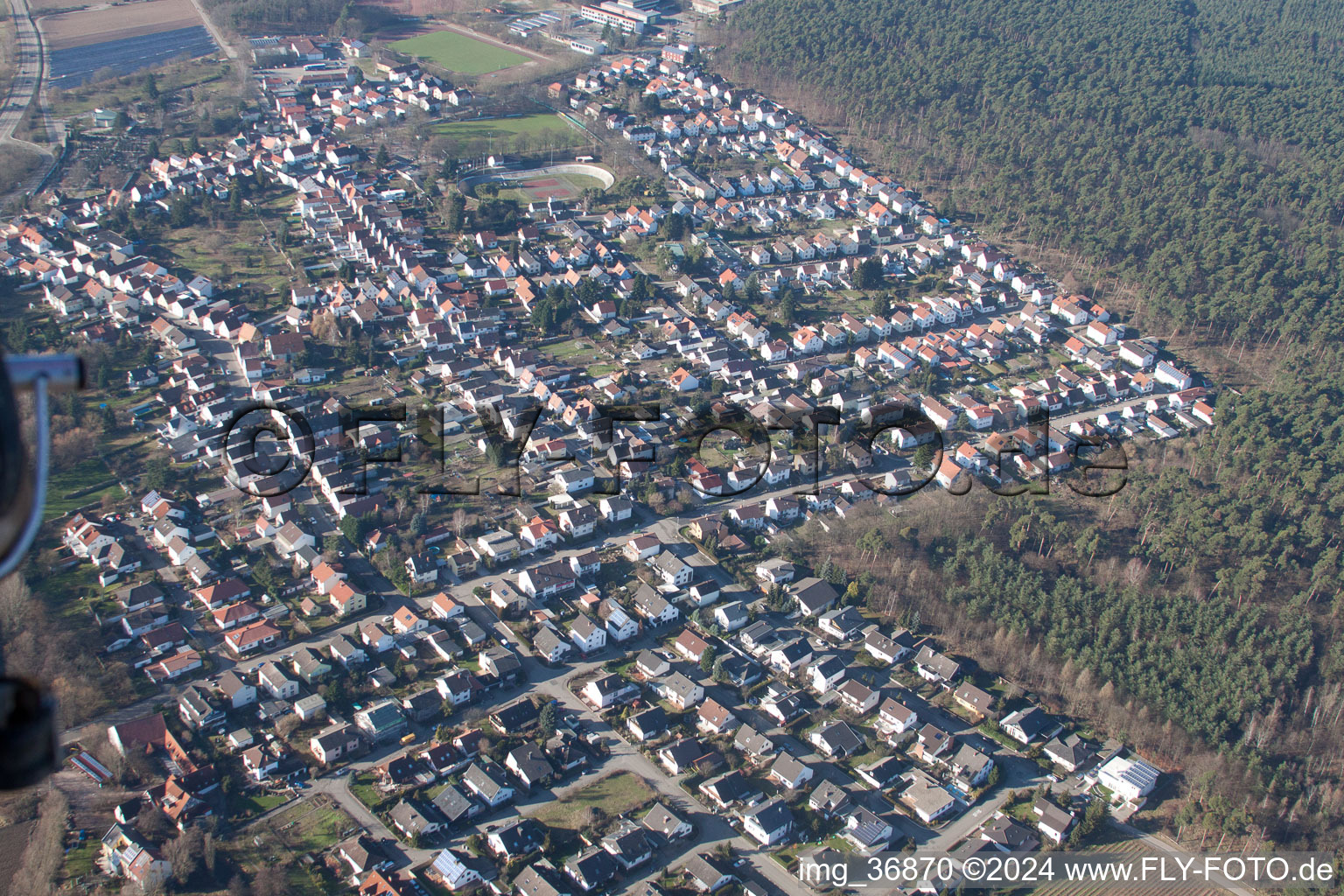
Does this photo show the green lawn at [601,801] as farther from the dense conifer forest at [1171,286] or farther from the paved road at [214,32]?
the paved road at [214,32]

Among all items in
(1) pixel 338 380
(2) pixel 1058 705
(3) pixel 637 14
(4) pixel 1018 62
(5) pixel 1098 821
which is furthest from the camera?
(3) pixel 637 14

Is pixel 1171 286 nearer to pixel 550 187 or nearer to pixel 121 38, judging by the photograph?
pixel 550 187

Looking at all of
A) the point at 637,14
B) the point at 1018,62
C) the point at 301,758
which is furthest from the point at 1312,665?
the point at 637,14

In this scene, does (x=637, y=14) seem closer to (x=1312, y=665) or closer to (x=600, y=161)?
(x=600, y=161)

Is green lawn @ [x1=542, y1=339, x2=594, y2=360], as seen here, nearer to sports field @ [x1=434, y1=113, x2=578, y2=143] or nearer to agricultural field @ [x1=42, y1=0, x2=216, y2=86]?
sports field @ [x1=434, y1=113, x2=578, y2=143]

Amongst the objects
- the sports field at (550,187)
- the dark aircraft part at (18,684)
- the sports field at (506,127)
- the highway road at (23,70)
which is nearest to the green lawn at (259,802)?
the dark aircraft part at (18,684)

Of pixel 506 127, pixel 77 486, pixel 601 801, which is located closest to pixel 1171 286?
pixel 601 801

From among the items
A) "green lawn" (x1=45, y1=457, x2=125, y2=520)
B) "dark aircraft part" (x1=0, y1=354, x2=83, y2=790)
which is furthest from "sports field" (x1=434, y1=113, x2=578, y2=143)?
"dark aircraft part" (x1=0, y1=354, x2=83, y2=790)
